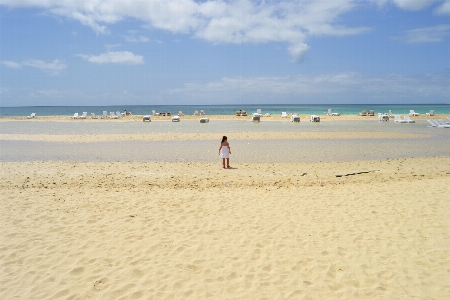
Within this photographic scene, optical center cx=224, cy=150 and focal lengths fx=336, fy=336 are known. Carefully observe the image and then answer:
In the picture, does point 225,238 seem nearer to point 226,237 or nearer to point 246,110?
point 226,237

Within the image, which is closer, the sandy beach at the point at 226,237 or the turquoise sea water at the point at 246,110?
the sandy beach at the point at 226,237

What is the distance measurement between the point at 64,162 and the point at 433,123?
31144 millimetres

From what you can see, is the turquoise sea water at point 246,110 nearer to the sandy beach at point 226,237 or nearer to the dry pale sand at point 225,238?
the sandy beach at point 226,237

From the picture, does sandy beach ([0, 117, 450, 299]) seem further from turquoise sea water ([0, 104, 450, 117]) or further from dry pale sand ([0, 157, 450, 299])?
turquoise sea water ([0, 104, 450, 117])

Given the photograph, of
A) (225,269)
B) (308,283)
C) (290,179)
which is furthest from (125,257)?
(290,179)

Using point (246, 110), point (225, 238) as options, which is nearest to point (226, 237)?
point (225, 238)

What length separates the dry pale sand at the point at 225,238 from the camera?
437 centimetres

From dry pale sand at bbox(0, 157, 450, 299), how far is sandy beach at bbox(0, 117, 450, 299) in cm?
2

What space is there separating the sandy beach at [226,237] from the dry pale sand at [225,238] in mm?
24

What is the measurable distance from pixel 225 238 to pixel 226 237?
44 millimetres

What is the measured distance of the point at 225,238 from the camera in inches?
232

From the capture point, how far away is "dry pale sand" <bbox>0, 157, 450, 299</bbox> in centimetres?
437

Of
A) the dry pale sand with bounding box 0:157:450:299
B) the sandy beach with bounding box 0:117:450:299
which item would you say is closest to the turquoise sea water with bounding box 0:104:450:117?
the sandy beach with bounding box 0:117:450:299

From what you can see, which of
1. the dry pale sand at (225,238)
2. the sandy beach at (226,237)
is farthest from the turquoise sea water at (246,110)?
the dry pale sand at (225,238)
